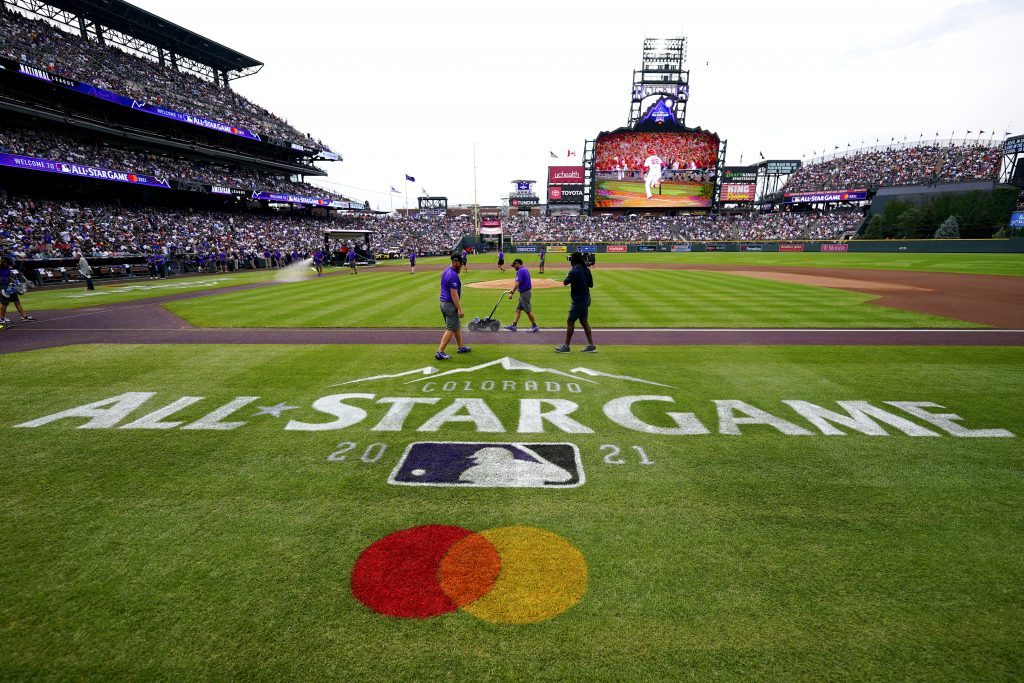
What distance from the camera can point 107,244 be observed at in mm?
33812

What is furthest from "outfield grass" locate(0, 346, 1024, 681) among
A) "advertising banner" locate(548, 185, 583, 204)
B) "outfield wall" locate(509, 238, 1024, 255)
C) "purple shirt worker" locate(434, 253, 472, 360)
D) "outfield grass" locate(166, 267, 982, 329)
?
"advertising banner" locate(548, 185, 583, 204)

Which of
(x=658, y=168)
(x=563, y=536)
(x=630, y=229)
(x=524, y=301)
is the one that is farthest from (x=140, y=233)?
(x=658, y=168)

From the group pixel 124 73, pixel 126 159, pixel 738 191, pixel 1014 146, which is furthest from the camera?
pixel 738 191

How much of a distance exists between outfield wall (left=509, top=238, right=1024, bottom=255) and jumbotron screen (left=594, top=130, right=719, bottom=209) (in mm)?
17066

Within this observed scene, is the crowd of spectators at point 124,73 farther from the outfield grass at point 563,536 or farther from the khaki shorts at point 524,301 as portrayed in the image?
the outfield grass at point 563,536

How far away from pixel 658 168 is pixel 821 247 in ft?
102

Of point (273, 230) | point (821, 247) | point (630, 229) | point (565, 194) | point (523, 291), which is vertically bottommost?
point (523, 291)

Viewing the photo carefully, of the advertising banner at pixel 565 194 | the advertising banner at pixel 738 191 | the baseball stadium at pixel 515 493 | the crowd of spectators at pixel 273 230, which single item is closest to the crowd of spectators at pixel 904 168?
the crowd of spectators at pixel 273 230

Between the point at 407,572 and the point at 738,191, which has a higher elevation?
the point at 738,191

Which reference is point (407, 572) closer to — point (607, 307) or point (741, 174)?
point (607, 307)

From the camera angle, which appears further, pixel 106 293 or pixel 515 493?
pixel 106 293

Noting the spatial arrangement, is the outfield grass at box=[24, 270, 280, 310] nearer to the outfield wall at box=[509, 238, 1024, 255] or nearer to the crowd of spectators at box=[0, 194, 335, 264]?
the crowd of spectators at box=[0, 194, 335, 264]

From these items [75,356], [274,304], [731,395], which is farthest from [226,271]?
[731,395]

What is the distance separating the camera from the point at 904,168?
72.7 m
